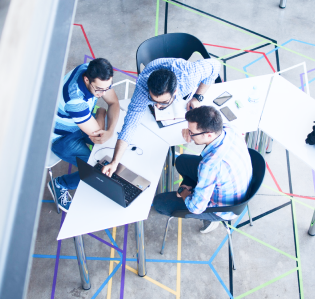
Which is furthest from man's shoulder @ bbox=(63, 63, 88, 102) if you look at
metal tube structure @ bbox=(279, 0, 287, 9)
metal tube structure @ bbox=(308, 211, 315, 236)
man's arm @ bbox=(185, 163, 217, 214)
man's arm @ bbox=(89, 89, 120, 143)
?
metal tube structure @ bbox=(279, 0, 287, 9)

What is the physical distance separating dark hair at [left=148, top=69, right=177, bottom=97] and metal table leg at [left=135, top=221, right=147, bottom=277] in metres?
0.97

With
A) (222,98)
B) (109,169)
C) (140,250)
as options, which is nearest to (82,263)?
(140,250)

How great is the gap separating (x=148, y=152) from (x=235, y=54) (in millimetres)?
2648

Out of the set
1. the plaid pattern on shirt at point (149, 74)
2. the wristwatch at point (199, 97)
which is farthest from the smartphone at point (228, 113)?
the plaid pattern on shirt at point (149, 74)

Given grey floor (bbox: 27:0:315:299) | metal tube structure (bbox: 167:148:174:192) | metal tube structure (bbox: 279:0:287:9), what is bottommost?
grey floor (bbox: 27:0:315:299)

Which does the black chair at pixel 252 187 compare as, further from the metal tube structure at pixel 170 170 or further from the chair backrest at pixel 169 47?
the chair backrest at pixel 169 47

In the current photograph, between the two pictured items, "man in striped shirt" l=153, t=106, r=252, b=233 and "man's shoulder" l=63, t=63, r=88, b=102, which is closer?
"man in striped shirt" l=153, t=106, r=252, b=233

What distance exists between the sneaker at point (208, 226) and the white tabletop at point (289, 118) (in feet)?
3.15

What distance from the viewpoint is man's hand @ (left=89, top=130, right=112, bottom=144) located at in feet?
8.87

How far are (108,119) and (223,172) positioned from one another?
116cm

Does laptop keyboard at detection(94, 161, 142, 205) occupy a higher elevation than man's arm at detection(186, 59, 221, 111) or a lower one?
lower

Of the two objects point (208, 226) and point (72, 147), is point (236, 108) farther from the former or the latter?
point (72, 147)

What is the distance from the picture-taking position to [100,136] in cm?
273

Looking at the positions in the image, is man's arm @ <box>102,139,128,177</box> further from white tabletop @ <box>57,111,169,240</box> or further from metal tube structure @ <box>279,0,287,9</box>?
metal tube structure @ <box>279,0,287,9</box>
